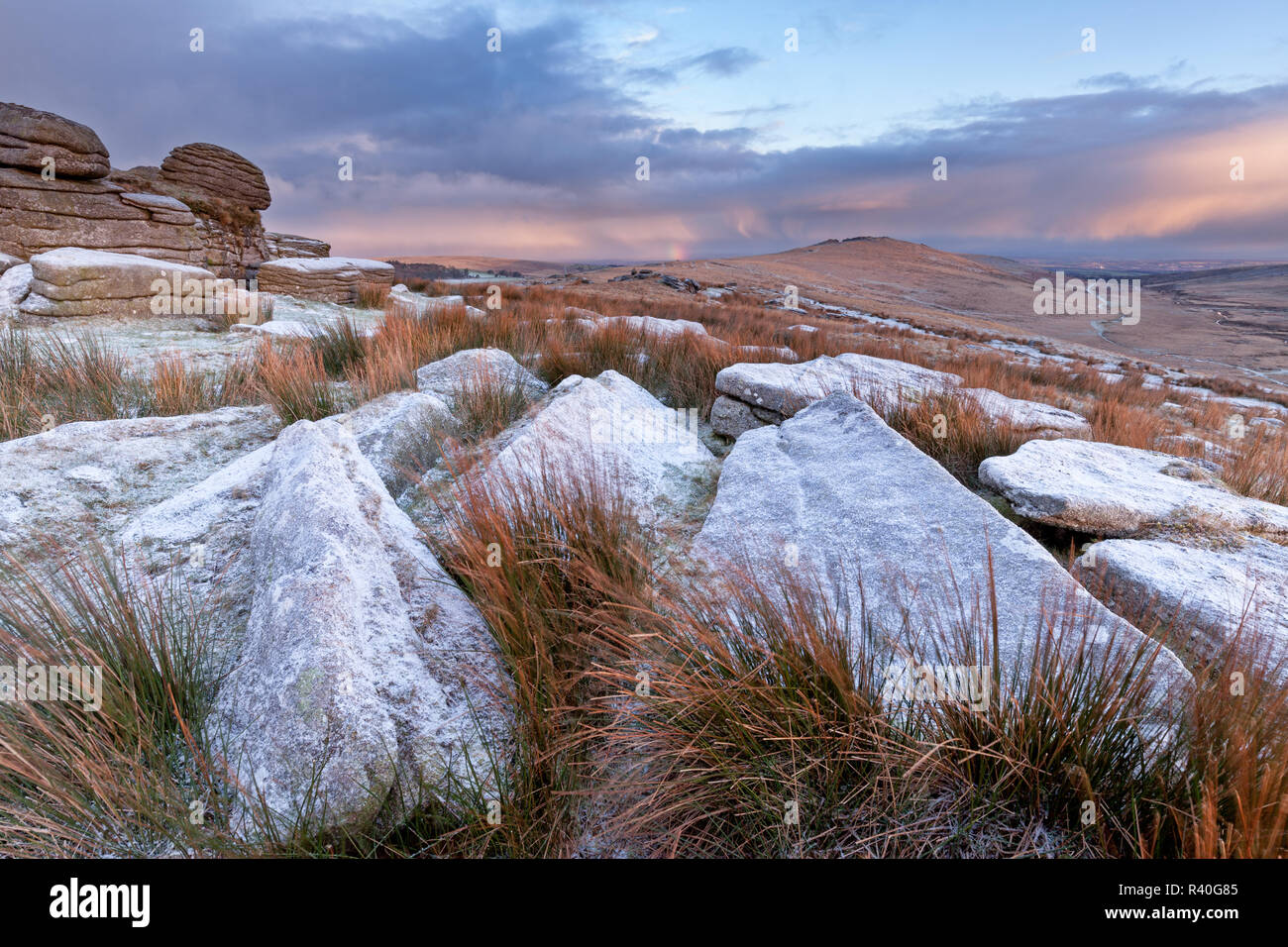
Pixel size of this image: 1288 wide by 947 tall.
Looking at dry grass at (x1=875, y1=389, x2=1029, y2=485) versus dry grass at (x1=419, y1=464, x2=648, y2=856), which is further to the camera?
dry grass at (x1=875, y1=389, x2=1029, y2=485)

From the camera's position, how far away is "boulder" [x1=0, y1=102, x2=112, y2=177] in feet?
30.3

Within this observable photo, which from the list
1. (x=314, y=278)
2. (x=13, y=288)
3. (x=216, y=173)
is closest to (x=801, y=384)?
(x=13, y=288)

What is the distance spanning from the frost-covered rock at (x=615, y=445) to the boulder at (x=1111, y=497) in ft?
5.56

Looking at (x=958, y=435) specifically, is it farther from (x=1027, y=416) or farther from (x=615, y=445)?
(x=615, y=445)

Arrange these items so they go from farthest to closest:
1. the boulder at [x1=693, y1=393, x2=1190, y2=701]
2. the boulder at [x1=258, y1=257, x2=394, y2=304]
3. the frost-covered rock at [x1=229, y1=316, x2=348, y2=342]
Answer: the boulder at [x1=258, y1=257, x2=394, y2=304] → the frost-covered rock at [x1=229, y1=316, x2=348, y2=342] → the boulder at [x1=693, y1=393, x2=1190, y2=701]

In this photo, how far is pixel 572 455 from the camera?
321 centimetres

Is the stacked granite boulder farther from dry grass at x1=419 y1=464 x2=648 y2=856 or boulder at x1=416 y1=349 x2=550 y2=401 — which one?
dry grass at x1=419 y1=464 x2=648 y2=856

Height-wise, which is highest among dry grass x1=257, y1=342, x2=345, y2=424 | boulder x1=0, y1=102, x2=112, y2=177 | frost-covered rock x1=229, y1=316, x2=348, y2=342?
boulder x1=0, y1=102, x2=112, y2=177

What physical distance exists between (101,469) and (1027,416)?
6.37 meters

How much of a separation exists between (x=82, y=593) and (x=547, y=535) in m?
1.41

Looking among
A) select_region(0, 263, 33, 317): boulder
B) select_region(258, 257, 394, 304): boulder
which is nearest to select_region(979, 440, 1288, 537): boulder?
select_region(0, 263, 33, 317): boulder

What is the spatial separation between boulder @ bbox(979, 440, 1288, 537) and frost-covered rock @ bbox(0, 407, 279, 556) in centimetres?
417

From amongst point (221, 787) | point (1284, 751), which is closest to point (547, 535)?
point (221, 787)

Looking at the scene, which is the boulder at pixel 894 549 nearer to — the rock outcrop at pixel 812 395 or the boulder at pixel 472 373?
the rock outcrop at pixel 812 395
